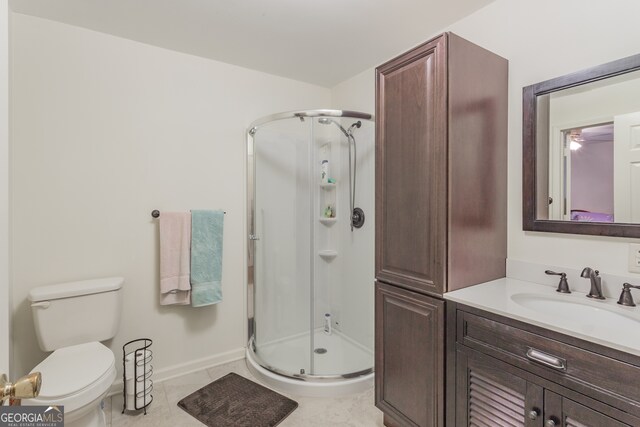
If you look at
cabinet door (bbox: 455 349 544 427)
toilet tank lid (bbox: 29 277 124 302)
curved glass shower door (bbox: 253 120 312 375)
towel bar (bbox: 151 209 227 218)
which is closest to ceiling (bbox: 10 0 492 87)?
curved glass shower door (bbox: 253 120 312 375)

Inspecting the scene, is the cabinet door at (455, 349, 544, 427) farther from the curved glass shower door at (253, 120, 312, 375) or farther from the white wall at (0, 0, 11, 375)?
the white wall at (0, 0, 11, 375)

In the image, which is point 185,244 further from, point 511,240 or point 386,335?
point 511,240

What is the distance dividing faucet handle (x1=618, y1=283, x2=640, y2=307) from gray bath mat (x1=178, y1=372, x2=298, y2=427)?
175 centimetres

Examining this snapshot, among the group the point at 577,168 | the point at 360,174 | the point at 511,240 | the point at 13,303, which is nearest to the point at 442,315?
the point at 511,240

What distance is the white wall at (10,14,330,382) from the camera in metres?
1.88

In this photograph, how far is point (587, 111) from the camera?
1.44m

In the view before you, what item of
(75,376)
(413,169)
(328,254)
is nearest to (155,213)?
(75,376)

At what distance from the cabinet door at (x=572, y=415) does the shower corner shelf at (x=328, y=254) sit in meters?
1.62

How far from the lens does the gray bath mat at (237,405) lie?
183 centimetres

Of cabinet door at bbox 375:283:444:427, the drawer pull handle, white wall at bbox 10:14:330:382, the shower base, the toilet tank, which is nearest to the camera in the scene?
the drawer pull handle

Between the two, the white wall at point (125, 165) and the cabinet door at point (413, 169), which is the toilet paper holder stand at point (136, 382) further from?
the cabinet door at point (413, 169)

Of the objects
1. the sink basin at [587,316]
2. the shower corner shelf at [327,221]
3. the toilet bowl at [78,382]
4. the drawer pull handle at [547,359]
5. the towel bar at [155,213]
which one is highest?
the towel bar at [155,213]

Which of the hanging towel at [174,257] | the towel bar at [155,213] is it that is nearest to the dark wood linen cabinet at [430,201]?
the hanging towel at [174,257]

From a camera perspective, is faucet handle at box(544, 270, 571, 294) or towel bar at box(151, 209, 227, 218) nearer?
faucet handle at box(544, 270, 571, 294)
